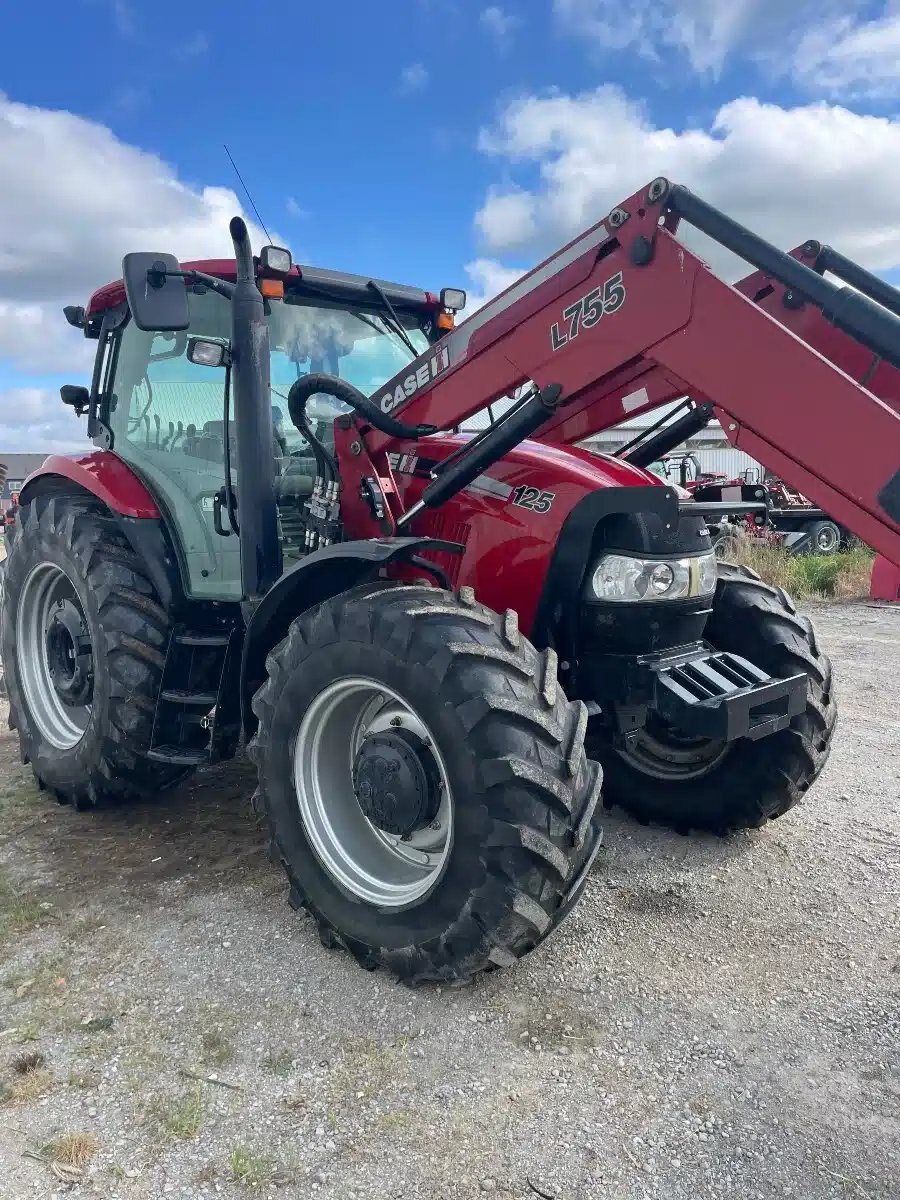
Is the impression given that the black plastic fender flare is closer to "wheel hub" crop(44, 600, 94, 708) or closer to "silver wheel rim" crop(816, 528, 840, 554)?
"wheel hub" crop(44, 600, 94, 708)

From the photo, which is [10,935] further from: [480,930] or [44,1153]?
[480,930]

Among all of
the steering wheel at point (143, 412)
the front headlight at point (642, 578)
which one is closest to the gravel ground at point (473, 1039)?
the front headlight at point (642, 578)

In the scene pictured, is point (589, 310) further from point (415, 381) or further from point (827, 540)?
point (827, 540)

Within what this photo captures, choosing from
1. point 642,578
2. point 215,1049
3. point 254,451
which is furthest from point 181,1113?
point 254,451

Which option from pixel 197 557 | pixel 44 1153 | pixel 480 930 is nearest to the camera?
pixel 44 1153

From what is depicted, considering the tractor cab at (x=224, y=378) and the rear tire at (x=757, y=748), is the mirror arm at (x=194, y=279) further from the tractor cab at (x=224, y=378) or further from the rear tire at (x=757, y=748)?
the rear tire at (x=757, y=748)

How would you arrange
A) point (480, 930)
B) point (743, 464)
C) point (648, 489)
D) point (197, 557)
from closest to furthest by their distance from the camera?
point (480, 930)
point (648, 489)
point (197, 557)
point (743, 464)

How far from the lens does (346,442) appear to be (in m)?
3.54

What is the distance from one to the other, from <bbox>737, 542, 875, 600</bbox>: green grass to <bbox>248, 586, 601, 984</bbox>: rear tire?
27.2 feet

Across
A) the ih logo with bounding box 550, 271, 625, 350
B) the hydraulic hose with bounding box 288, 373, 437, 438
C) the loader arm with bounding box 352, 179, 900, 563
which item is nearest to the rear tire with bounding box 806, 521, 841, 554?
the loader arm with bounding box 352, 179, 900, 563

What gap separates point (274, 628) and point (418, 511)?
0.71 meters

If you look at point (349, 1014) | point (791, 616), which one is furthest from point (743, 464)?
point (349, 1014)

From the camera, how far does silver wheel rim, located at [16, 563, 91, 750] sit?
14.6 feet

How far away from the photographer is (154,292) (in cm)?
323
